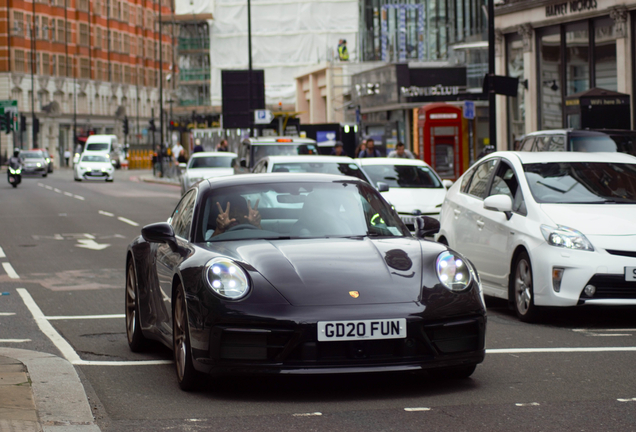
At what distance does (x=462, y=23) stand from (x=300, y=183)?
57.8m

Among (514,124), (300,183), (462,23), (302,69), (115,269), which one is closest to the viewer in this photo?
(300,183)

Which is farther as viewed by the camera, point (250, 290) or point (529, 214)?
point (529, 214)

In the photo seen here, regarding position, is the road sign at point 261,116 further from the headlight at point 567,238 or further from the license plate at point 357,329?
the license plate at point 357,329

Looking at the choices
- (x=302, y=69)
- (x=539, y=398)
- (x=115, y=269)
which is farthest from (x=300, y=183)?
(x=302, y=69)

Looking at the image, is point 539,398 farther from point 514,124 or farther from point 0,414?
point 514,124

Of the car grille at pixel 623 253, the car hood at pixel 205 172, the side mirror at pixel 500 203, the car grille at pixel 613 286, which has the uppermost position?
the car hood at pixel 205 172

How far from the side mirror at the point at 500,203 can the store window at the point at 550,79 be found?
81.0 feet

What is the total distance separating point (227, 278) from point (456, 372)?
1.51 metres

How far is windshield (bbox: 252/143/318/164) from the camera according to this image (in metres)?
26.4

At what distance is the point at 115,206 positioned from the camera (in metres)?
31.7

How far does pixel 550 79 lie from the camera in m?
34.5

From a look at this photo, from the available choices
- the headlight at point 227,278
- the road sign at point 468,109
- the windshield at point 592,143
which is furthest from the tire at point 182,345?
the road sign at point 468,109

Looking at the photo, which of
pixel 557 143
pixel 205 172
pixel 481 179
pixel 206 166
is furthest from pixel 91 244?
pixel 206 166

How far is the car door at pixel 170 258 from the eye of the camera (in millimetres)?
6955
